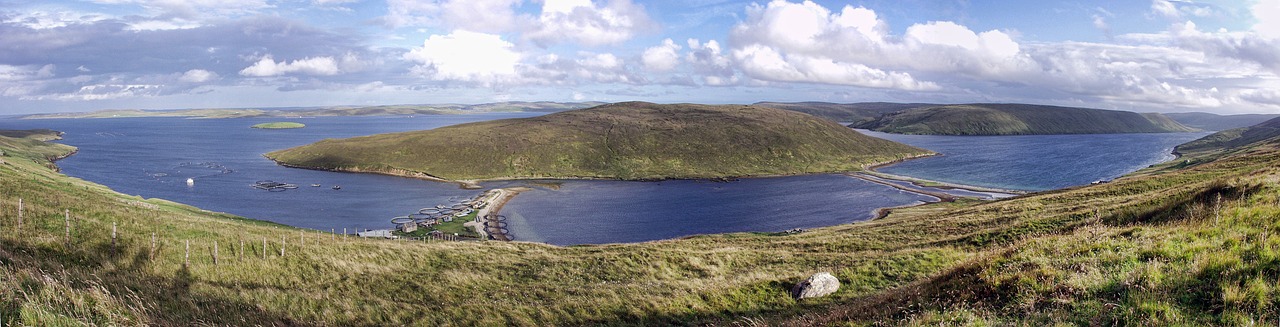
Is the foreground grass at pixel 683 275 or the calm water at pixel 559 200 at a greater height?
the foreground grass at pixel 683 275

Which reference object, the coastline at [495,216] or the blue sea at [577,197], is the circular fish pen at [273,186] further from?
the coastline at [495,216]

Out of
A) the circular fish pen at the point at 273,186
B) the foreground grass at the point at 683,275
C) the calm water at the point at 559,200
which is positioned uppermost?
the foreground grass at the point at 683,275

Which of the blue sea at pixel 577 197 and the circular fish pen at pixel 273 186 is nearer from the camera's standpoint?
the blue sea at pixel 577 197

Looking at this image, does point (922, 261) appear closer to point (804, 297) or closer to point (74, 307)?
point (804, 297)

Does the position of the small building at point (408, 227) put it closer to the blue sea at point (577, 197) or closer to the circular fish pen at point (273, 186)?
the blue sea at point (577, 197)

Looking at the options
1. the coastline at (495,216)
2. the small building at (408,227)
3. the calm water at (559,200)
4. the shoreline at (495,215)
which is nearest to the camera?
the small building at (408,227)

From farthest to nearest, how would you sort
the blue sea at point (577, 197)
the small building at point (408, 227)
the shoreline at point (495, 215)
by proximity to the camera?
the blue sea at point (577, 197) < the shoreline at point (495, 215) < the small building at point (408, 227)

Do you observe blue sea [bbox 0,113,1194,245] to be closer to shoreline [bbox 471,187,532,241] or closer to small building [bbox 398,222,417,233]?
shoreline [bbox 471,187,532,241]

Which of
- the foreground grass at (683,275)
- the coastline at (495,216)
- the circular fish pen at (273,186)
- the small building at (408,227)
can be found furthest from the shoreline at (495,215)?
the foreground grass at (683,275)

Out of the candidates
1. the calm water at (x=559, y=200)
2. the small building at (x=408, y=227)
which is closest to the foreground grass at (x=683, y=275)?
the small building at (x=408, y=227)

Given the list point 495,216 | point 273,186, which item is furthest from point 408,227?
point 273,186
